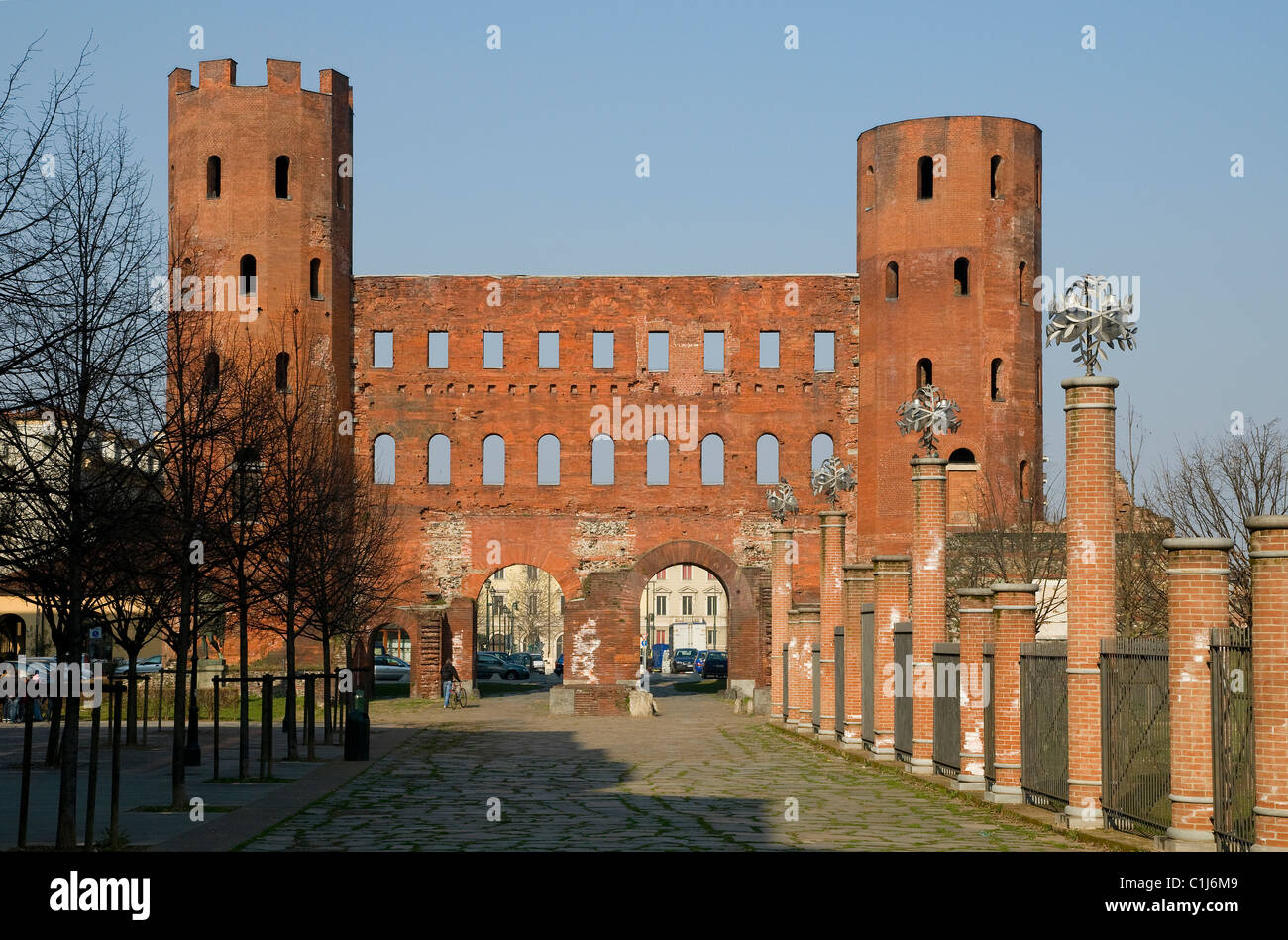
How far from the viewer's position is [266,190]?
44.9 meters

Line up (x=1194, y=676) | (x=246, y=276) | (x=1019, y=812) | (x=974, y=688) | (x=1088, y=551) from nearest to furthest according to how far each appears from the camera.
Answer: (x=1194, y=676) → (x=1088, y=551) → (x=1019, y=812) → (x=974, y=688) → (x=246, y=276)

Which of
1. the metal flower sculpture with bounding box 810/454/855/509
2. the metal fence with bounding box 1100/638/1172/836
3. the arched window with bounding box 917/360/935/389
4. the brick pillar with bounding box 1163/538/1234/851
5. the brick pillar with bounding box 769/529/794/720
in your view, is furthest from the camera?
the arched window with bounding box 917/360/935/389

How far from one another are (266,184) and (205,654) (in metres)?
13.4

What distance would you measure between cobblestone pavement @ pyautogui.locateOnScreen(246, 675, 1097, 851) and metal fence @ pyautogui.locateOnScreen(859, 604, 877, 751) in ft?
2.26

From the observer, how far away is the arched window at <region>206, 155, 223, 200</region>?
4506 cm

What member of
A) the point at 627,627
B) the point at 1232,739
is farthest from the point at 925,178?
the point at 1232,739

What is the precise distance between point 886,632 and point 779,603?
1203 centimetres

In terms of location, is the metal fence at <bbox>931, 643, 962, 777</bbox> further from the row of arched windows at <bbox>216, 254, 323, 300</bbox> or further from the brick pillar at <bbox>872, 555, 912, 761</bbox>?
the row of arched windows at <bbox>216, 254, 323, 300</bbox>

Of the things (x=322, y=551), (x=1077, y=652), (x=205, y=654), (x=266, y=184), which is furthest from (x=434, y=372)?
(x=1077, y=652)

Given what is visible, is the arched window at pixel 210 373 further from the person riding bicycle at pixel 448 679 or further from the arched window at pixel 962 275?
the arched window at pixel 962 275

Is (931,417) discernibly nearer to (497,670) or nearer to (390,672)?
(390,672)

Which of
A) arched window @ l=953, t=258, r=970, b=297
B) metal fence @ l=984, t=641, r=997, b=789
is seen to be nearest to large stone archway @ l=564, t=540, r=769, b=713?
arched window @ l=953, t=258, r=970, b=297

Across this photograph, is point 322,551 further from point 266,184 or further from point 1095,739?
point 266,184

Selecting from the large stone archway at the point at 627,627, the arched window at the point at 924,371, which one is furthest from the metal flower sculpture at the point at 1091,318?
the arched window at the point at 924,371
